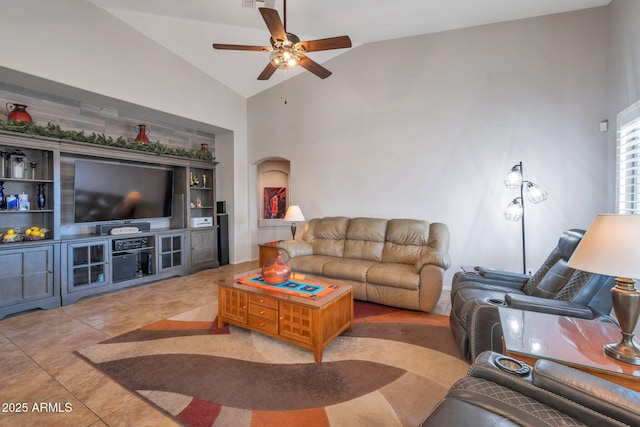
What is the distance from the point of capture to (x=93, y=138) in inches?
155

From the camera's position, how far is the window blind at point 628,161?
265 centimetres

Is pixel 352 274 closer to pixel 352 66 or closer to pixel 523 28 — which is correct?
pixel 352 66

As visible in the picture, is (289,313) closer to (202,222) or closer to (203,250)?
(203,250)

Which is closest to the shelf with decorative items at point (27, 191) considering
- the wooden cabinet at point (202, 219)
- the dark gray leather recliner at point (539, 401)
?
the wooden cabinet at point (202, 219)

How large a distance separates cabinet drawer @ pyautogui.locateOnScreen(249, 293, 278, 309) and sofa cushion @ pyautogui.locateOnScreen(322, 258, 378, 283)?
1.31 m

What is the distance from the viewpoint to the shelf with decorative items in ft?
11.2

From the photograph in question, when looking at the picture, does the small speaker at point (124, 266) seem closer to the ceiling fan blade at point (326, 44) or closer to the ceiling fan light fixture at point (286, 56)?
the ceiling fan light fixture at point (286, 56)

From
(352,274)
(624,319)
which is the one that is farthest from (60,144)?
(624,319)

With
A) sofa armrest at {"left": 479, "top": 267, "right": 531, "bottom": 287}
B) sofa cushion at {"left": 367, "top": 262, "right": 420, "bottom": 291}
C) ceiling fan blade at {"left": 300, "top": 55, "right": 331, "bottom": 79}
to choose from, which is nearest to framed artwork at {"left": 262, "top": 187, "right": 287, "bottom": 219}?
sofa cushion at {"left": 367, "top": 262, "right": 420, "bottom": 291}

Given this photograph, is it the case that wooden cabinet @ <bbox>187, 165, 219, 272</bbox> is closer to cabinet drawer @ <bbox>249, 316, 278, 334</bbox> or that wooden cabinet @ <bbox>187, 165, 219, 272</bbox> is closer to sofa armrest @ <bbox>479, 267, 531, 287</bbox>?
cabinet drawer @ <bbox>249, 316, 278, 334</bbox>

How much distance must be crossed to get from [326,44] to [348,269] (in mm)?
2488

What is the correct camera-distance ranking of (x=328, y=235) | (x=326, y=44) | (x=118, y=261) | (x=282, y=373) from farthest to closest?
(x=328, y=235) → (x=118, y=261) → (x=326, y=44) → (x=282, y=373)

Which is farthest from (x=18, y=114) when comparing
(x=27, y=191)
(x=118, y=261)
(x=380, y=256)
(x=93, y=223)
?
(x=380, y=256)

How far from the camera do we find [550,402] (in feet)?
3.50
